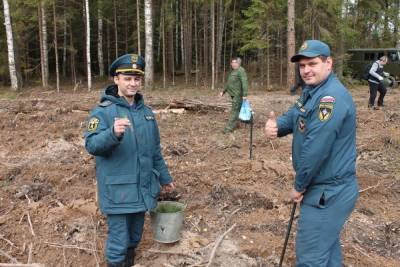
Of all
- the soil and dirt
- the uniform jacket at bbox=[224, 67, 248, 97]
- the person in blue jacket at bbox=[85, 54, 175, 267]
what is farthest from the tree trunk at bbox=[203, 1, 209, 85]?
the person in blue jacket at bbox=[85, 54, 175, 267]

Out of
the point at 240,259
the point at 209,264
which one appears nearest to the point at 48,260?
the point at 209,264

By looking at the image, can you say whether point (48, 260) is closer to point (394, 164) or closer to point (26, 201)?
point (26, 201)

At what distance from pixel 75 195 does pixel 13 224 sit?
A: 1.00 meters

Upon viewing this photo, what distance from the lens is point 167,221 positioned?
4.09 m

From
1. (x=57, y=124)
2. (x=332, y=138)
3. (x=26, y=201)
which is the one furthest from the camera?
(x=57, y=124)

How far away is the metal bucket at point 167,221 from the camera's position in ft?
13.3

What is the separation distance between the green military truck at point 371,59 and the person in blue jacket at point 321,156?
780 inches

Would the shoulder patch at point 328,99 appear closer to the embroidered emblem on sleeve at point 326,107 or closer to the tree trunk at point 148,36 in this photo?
the embroidered emblem on sleeve at point 326,107

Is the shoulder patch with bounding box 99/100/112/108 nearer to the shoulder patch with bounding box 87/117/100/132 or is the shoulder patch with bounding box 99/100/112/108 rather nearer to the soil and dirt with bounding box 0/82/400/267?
the shoulder patch with bounding box 87/117/100/132

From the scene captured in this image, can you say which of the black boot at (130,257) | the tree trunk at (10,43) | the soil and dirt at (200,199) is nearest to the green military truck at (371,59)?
the soil and dirt at (200,199)

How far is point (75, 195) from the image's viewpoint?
5.80 metres

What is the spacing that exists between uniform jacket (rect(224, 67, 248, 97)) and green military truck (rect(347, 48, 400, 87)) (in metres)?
13.7

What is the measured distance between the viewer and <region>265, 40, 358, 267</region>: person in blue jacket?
2879 mm

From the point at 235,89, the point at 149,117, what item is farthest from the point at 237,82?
the point at 149,117
